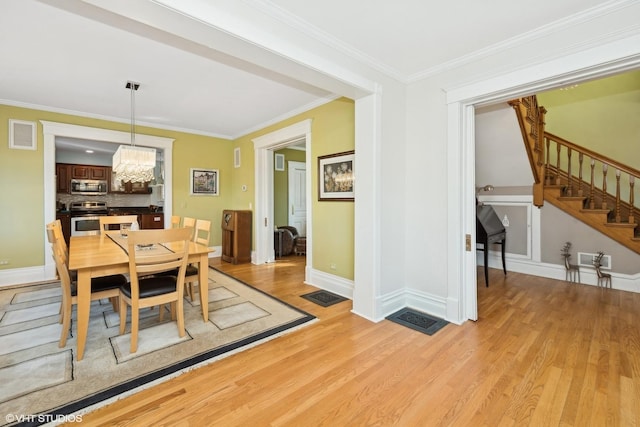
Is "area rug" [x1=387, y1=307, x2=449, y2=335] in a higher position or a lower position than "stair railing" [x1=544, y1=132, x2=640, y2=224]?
lower

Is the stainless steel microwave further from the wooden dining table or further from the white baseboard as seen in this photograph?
the white baseboard

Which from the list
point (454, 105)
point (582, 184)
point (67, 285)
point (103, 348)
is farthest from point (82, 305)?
point (582, 184)

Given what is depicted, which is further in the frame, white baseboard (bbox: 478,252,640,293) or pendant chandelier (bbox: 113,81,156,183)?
white baseboard (bbox: 478,252,640,293)

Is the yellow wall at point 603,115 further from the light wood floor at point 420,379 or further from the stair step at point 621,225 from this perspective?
the light wood floor at point 420,379

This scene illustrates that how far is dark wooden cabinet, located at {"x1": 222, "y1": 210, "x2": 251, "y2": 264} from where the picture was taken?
5.48m

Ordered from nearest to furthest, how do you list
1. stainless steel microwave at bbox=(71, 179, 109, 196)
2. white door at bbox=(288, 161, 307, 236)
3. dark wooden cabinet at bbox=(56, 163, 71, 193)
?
1. white door at bbox=(288, 161, 307, 236)
2. dark wooden cabinet at bbox=(56, 163, 71, 193)
3. stainless steel microwave at bbox=(71, 179, 109, 196)

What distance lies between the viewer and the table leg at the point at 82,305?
2.18 metres

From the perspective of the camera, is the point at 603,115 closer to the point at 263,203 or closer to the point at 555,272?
the point at 555,272

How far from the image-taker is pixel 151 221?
6.26 meters

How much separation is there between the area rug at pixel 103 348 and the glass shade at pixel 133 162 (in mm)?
1612

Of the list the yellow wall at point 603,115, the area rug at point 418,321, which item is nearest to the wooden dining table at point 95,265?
the area rug at point 418,321

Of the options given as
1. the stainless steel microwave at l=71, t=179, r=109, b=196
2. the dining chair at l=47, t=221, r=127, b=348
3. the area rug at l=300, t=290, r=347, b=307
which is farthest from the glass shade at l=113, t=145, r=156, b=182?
the stainless steel microwave at l=71, t=179, r=109, b=196

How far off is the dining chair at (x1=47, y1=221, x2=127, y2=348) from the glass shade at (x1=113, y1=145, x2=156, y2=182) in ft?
3.87

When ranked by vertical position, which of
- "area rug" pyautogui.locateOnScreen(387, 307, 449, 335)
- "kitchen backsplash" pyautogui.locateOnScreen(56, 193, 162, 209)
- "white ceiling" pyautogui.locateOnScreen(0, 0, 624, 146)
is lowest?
"area rug" pyautogui.locateOnScreen(387, 307, 449, 335)
